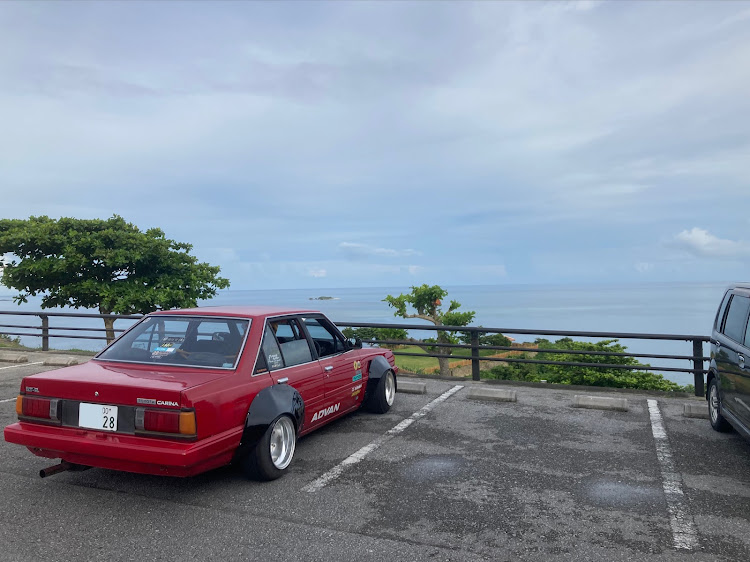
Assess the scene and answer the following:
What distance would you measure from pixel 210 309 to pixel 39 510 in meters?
2.15

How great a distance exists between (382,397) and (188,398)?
3.58 m

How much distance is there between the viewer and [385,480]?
4.75 m

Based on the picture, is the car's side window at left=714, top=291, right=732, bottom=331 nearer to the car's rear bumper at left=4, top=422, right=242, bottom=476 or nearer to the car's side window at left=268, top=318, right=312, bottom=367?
the car's side window at left=268, top=318, right=312, bottom=367

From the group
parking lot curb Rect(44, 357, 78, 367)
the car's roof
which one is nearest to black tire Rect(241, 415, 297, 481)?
the car's roof

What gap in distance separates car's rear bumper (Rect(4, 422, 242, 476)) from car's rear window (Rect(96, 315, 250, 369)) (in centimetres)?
72

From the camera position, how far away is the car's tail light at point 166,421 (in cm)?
390

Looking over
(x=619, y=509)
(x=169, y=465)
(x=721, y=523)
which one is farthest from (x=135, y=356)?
(x=721, y=523)

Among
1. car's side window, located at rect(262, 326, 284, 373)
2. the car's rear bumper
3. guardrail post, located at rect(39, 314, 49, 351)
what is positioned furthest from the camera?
guardrail post, located at rect(39, 314, 49, 351)

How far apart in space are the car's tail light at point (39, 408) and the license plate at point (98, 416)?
0.80 ft

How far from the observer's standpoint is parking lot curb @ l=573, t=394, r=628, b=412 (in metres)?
7.73

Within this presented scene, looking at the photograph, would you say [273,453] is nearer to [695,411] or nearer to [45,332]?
[695,411]

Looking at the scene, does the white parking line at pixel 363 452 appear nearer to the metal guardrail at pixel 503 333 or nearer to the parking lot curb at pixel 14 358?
the metal guardrail at pixel 503 333

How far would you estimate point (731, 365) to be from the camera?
5.79m

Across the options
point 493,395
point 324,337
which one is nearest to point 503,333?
point 493,395
